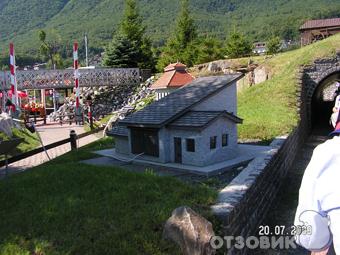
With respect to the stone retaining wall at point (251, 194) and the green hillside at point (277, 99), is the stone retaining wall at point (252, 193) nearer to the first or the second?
the stone retaining wall at point (251, 194)

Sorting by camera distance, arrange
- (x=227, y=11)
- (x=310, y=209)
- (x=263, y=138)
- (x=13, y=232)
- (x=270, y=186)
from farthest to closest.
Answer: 1. (x=227, y=11)
2. (x=263, y=138)
3. (x=270, y=186)
4. (x=13, y=232)
5. (x=310, y=209)

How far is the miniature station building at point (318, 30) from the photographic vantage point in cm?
4253

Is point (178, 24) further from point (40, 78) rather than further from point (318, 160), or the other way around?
point (318, 160)

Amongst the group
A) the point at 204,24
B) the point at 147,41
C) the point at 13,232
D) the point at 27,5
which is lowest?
the point at 13,232

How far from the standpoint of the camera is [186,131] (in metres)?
8.94

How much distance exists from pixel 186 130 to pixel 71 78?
23.4 meters

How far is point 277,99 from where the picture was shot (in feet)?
61.2

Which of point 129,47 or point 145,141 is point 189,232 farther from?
point 129,47

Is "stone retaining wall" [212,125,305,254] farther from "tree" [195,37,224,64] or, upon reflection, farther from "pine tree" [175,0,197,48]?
"pine tree" [175,0,197,48]

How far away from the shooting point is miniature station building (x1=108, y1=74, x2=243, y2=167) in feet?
29.2

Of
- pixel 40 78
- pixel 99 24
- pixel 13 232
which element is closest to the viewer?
pixel 13 232

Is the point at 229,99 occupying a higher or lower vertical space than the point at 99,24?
lower

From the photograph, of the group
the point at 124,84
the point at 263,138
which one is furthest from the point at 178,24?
the point at 263,138

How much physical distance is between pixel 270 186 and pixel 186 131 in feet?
8.64
